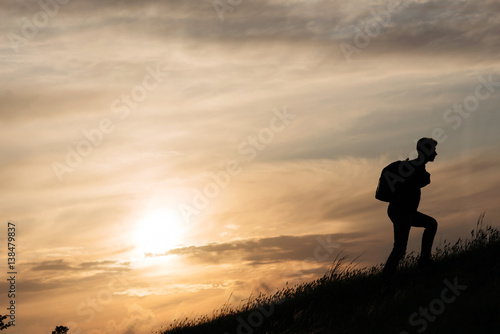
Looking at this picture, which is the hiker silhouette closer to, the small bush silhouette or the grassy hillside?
the grassy hillside

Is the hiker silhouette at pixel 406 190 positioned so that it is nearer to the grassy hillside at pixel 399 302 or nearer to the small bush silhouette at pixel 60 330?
the grassy hillside at pixel 399 302

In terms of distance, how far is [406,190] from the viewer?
11.1 metres

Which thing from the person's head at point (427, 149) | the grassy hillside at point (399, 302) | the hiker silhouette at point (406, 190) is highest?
the person's head at point (427, 149)

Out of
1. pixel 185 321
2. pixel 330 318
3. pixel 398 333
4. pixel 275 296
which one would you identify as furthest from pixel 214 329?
pixel 398 333

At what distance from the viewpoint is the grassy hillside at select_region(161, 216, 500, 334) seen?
8969mm

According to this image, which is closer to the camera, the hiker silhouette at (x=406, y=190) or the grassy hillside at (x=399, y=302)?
the grassy hillside at (x=399, y=302)

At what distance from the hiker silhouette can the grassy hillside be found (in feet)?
3.45

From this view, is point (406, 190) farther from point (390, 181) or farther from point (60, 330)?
point (60, 330)

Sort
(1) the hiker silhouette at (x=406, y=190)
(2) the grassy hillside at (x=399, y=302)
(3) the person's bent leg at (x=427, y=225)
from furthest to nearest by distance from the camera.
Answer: (3) the person's bent leg at (x=427, y=225), (1) the hiker silhouette at (x=406, y=190), (2) the grassy hillside at (x=399, y=302)

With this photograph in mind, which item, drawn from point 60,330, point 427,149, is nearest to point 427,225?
point 427,149

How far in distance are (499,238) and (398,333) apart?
17.9ft

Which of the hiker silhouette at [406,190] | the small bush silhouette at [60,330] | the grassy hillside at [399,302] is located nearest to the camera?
the grassy hillside at [399,302]

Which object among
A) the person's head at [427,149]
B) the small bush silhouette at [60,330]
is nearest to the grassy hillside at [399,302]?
the person's head at [427,149]

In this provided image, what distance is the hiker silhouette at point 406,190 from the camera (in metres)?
11.0
